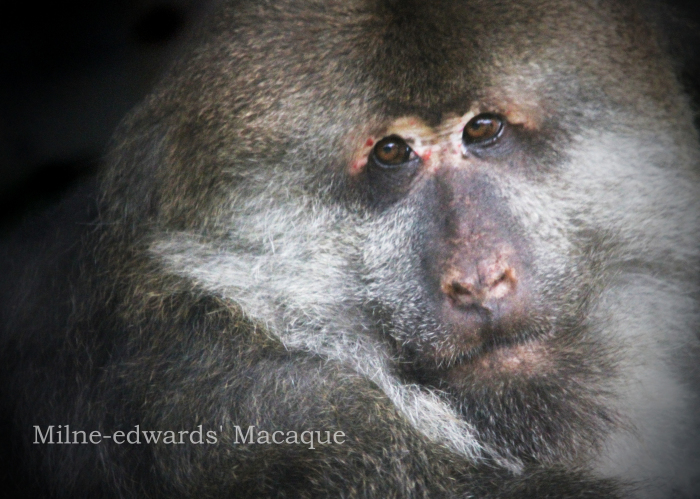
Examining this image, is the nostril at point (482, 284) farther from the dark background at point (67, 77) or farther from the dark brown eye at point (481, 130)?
the dark background at point (67, 77)

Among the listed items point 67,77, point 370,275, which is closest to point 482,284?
point 370,275

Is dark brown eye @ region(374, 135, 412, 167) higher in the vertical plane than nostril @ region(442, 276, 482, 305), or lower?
higher

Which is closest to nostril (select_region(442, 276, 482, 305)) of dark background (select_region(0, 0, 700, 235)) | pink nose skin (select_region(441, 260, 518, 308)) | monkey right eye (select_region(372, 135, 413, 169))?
pink nose skin (select_region(441, 260, 518, 308))

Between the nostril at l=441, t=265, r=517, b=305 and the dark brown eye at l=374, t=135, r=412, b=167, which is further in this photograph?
the dark brown eye at l=374, t=135, r=412, b=167

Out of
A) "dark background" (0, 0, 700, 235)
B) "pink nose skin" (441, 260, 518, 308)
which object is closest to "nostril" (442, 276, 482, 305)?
"pink nose skin" (441, 260, 518, 308)

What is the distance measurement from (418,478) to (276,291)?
1.92 ft

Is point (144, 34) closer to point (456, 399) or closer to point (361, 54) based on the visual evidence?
point (361, 54)

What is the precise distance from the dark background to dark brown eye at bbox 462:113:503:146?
29.3 inches

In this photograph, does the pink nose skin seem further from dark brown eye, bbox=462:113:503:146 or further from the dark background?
the dark background

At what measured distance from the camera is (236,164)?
2.02 meters

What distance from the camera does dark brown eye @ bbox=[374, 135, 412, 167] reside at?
1997 mm

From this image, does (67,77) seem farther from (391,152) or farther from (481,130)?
(481,130)

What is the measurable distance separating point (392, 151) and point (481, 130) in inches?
9.0

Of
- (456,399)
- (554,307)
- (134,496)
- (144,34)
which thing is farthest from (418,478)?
(144,34)
